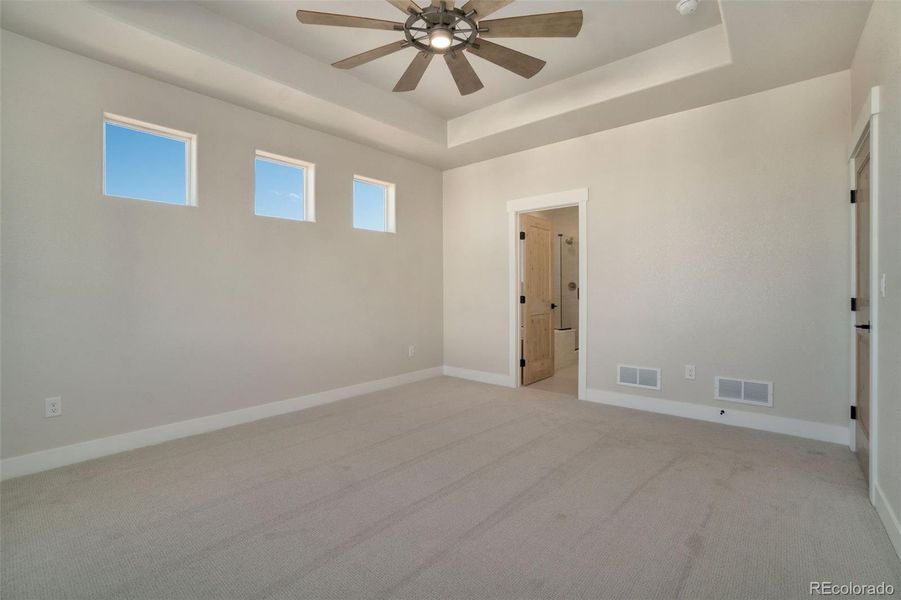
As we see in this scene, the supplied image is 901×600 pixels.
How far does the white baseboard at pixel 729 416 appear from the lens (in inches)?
131

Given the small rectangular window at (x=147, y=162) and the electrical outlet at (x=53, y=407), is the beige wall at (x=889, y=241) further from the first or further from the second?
the electrical outlet at (x=53, y=407)

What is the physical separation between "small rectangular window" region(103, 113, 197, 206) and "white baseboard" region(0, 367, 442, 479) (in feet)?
5.97

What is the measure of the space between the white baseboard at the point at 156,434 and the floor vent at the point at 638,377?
2779 millimetres

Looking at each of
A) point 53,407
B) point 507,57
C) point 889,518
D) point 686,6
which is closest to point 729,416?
point 889,518

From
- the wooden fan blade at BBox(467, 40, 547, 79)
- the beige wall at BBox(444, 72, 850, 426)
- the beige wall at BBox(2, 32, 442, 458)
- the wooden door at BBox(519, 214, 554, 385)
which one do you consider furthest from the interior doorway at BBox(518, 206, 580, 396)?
the wooden fan blade at BBox(467, 40, 547, 79)

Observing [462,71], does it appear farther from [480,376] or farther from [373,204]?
[480,376]

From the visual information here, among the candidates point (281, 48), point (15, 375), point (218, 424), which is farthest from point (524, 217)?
point (15, 375)

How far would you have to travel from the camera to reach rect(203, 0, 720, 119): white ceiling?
2.99 metres

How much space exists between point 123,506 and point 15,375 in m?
1.27

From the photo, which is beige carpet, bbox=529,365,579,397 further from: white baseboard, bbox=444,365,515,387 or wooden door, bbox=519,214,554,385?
white baseboard, bbox=444,365,515,387

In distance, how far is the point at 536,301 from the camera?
566cm

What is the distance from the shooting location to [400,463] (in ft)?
9.66

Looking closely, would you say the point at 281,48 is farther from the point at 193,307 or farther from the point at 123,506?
the point at 123,506

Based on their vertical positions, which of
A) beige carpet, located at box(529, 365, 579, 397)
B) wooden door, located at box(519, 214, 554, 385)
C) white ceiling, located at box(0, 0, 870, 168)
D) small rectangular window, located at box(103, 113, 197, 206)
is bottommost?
beige carpet, located at box(529, 365, 579, 397)
